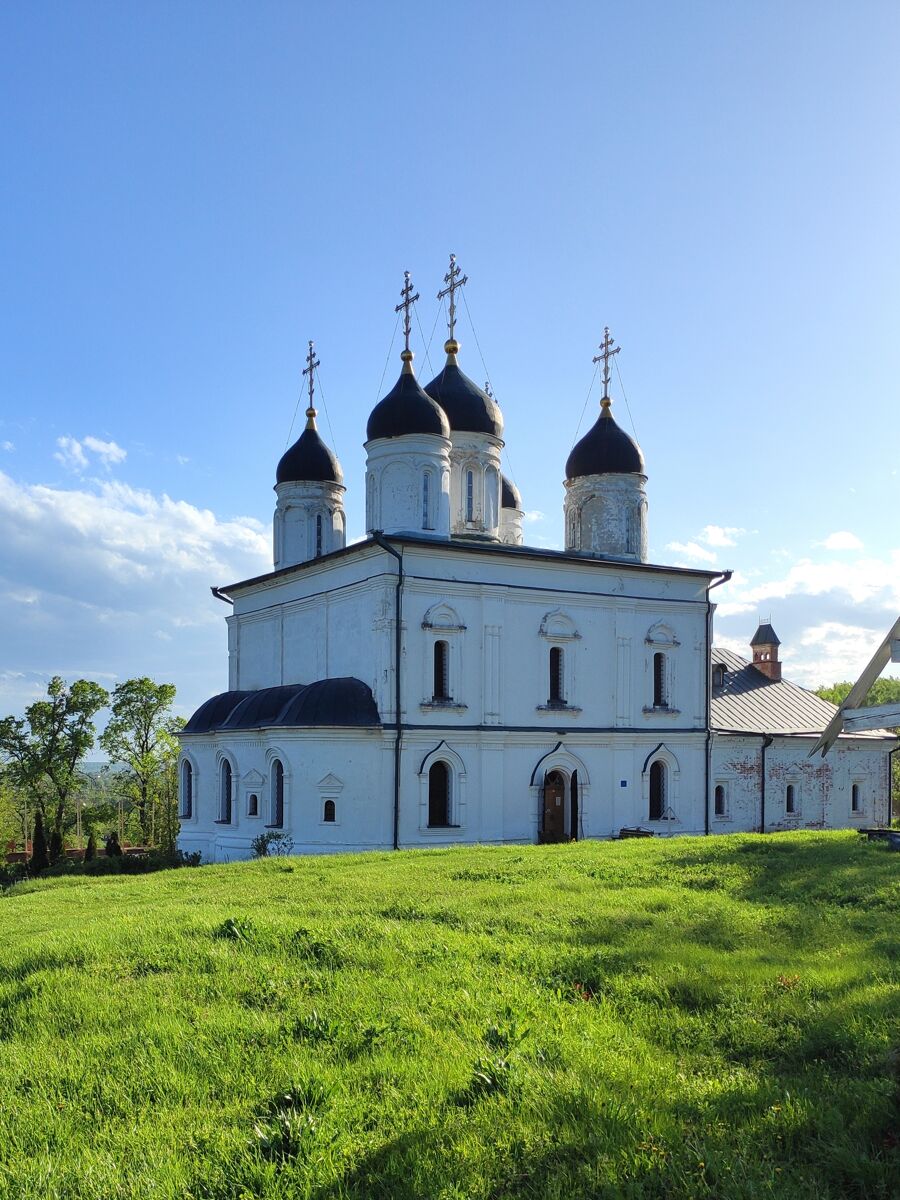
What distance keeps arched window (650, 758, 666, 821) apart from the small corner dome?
9435 mm

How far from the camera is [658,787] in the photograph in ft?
88.7

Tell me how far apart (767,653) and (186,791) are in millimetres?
18155

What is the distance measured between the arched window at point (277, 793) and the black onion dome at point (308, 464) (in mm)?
8617

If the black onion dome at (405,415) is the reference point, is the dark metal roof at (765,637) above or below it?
below

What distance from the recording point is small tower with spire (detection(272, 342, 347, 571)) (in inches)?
1116

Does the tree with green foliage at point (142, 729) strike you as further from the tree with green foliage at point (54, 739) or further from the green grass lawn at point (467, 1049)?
the green grass lawn at point (467, 1049)

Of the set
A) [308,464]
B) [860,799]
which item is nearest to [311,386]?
[308,464]

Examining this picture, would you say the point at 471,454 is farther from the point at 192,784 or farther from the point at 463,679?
the point at 192,784

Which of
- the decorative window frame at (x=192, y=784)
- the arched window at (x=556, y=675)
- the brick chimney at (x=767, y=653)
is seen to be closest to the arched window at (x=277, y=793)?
the decorative window frame at (x=192, y=784)

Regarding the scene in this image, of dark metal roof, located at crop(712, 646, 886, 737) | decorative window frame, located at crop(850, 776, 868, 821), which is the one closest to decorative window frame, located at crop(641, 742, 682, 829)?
dark metal roof, located at crop(712, 646, 886, 737)

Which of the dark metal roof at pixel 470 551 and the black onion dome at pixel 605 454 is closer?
the dark metal roof at pixel 470 551

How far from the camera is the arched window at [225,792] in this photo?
82.9ft

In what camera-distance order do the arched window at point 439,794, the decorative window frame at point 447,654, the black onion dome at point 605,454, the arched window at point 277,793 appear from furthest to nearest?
1. the black onion dome at point 605,454
2. the arched window at point 439,794
3. the arched window at point 277,793
4. the decorative window frame at point 447,654

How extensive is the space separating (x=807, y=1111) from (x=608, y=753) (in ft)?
68.6
